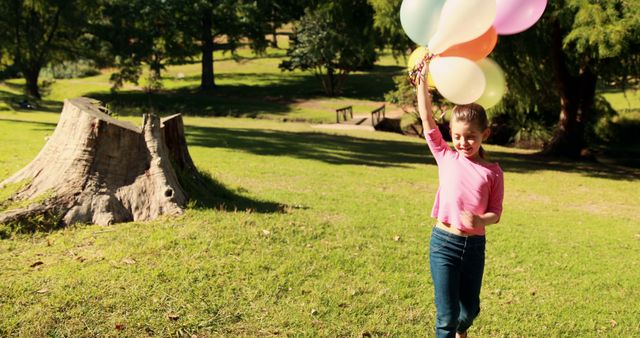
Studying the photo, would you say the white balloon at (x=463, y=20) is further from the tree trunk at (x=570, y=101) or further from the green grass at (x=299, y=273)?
the tree trunk at (x=570, y=101)

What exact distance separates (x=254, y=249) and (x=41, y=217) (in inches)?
87.9

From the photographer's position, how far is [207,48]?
38875 mm

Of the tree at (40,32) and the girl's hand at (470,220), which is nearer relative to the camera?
the girl's hand at (470,220)

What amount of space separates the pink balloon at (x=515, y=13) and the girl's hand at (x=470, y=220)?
56.8 inches

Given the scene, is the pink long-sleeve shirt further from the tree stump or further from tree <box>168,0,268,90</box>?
tree <box>168,0,268,90</box>

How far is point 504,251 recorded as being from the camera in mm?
7008

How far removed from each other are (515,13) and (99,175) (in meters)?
4.71

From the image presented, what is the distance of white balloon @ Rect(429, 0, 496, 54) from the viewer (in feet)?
11.9

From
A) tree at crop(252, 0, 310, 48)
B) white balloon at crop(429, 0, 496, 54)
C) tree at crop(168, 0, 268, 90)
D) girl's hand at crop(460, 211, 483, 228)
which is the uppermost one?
tree at crop(252, 0, 310, 48)

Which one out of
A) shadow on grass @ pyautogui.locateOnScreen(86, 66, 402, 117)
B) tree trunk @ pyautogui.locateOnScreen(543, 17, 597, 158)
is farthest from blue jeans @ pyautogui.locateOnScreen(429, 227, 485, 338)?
shadow on grass @ pyautogui.locateOnScreen(86, 66, 402, 117)

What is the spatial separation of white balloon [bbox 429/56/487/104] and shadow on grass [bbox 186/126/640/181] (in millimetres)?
10696

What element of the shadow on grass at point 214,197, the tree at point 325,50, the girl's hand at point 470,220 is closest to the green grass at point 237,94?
the tree at point 325,50

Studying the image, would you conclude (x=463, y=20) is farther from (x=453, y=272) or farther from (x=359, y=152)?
(x=359, y=152)

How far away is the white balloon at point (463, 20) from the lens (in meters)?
3.63
